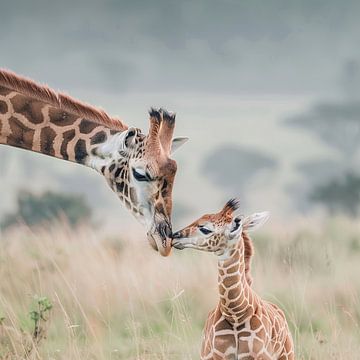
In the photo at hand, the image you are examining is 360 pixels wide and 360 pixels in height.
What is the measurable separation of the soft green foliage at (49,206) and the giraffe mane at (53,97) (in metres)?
15.0

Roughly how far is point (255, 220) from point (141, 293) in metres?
4.38

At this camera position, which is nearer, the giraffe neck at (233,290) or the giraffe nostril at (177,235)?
the giraffe nostril at (177,235)

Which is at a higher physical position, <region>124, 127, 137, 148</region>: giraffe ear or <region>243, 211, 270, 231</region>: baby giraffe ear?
<region>124, 127, 137, 148</region>: giraffe ear

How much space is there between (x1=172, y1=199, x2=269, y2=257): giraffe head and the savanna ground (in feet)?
6.00

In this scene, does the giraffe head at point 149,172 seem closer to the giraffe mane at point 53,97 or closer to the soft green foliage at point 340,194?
the giraffe mane at point 53,97

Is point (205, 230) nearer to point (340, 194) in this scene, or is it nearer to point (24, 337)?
point (24, 337)

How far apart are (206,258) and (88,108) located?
537 cm

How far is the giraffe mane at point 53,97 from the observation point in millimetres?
7754

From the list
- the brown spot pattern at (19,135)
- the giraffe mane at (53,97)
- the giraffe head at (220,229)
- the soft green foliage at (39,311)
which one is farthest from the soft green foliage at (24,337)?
the giraffe head at (220,229)

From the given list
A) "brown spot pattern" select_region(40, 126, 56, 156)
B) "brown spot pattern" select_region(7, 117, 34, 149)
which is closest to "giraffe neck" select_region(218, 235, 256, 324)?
"brown spot pattern" select_region(40, 126, 56, 156)

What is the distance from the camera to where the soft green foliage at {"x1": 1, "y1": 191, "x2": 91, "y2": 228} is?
23.1 metres

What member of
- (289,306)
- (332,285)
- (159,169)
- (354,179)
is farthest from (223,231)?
(354,179)

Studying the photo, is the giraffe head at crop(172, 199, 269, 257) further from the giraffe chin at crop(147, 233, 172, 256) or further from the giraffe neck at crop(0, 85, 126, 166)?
Result: the giraffe neck at crop(0, 85, 126, 166)

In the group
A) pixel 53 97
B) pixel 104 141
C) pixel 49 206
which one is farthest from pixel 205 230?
pixel 49 206
